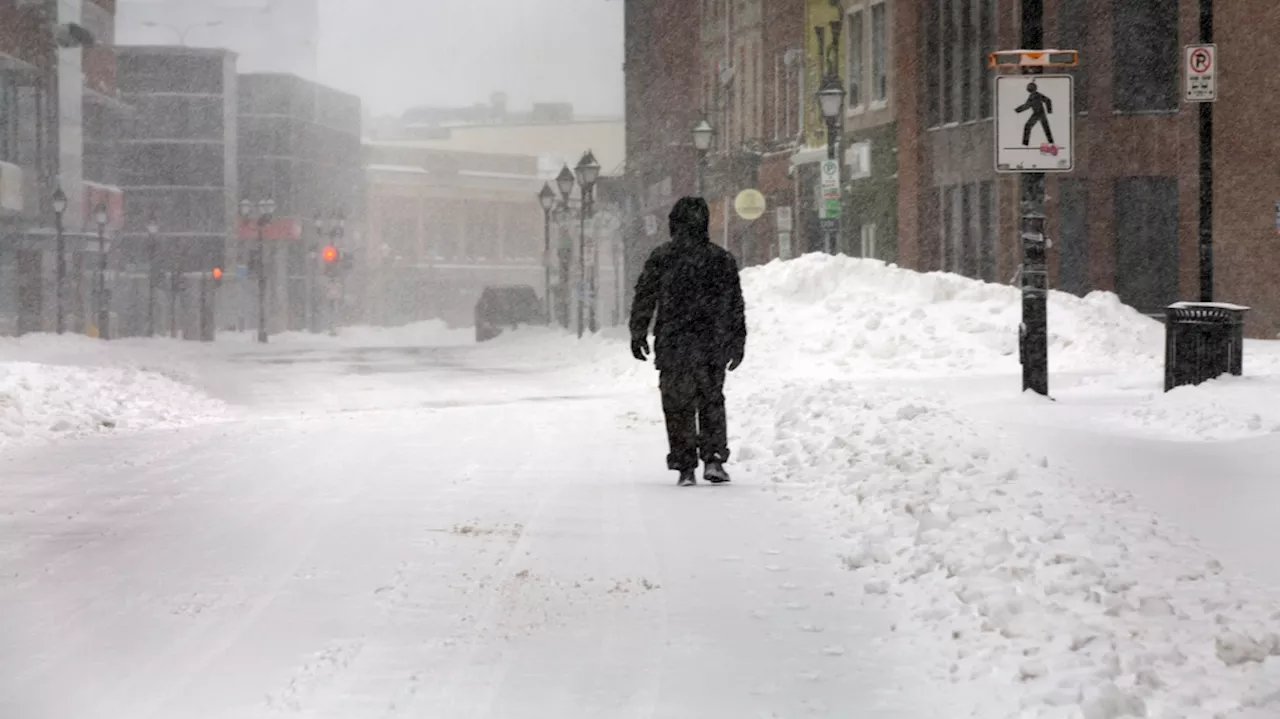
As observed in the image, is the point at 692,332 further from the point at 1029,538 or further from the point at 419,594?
the point at 419,594

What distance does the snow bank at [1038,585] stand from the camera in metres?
5.38

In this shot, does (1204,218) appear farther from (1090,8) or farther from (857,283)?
(1090,8)

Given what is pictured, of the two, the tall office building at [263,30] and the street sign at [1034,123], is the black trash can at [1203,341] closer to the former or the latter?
the street sign at [1034,123]

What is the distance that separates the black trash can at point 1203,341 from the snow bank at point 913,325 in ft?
18.3

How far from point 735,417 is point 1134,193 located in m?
20.4

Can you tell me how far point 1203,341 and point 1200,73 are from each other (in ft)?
13.3

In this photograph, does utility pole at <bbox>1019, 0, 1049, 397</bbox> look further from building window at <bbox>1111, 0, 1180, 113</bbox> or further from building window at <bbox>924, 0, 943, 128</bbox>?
building window at <bbox>924, 0, 943, 128</bbox>

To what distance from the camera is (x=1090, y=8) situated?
34.0 metres

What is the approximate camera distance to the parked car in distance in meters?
58.2

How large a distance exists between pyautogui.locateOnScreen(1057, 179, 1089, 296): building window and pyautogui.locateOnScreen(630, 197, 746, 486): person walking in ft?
79.8

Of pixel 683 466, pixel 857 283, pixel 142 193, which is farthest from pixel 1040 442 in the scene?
pixel 142 193

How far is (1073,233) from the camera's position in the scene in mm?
34438

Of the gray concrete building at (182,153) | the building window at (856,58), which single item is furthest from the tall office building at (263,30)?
the building window at (856,58)

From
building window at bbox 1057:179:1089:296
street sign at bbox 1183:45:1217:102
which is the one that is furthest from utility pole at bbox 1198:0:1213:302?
building window at bbox 1057:179:1089:296
